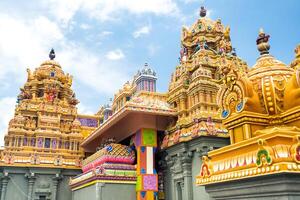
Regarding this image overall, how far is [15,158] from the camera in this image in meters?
23.5

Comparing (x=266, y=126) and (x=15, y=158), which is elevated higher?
(x=15, y=158)

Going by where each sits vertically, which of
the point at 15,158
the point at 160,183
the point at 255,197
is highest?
the point at 15,158

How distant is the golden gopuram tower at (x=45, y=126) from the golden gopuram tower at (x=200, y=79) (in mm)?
9863

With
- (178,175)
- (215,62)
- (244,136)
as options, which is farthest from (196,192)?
(244,136)

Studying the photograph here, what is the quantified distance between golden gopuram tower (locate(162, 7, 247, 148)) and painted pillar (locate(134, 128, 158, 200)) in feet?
2.73

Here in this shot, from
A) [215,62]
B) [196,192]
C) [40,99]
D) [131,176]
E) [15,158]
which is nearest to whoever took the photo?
[196,192]

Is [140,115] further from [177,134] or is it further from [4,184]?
[4,184]

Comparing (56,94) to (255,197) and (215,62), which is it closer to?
(215,62)

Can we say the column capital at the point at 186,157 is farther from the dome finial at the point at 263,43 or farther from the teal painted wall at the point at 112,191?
the dome finial at the point at 263,43

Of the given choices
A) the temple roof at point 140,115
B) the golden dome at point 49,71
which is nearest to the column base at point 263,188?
the temple roof at point 140,115

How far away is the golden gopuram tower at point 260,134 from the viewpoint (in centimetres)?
613

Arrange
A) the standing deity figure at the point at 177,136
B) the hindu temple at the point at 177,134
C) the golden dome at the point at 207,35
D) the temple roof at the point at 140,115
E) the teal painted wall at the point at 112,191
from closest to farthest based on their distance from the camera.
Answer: the hindu temple at the point at 177,134, the standing deity figure at the point at 177,136, the temple roof at the point at 140,115, the teal painted wall at the point at 112,191, the golden dome at the point at 207,35

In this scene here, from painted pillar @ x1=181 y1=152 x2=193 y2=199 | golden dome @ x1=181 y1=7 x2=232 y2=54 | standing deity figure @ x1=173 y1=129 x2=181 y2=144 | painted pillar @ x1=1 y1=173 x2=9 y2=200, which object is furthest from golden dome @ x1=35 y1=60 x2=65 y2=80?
painted pillar @ x1=181 y1=152 x2=193 y2=199

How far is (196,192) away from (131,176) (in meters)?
3.98
